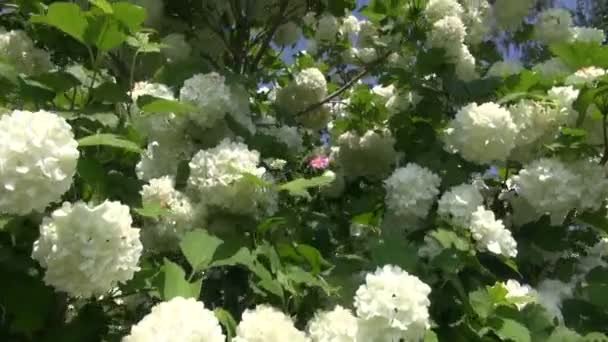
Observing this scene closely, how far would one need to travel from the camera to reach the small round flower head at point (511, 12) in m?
3.95

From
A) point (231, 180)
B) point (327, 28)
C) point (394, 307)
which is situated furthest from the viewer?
point (327, 28)

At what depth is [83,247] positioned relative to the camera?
167 cm

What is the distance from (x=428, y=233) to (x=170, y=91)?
91 cm

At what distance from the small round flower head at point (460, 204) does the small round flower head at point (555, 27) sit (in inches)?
62.6

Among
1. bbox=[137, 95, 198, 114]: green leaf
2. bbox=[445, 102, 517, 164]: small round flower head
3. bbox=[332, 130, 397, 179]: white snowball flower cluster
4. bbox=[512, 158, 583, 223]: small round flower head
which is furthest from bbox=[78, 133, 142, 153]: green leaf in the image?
bbox=[332, 130, 397, 179]: white snowball flower cluster

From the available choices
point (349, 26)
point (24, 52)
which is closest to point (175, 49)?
point (24, 52)

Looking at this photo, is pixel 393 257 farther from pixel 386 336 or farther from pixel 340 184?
pixel 340 184

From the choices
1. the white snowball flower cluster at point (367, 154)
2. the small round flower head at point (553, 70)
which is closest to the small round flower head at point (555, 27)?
the small round flower head at point (553, 70)

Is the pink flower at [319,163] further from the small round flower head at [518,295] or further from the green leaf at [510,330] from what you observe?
the green leaf at [510,330]

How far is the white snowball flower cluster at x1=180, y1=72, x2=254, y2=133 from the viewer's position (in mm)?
2365

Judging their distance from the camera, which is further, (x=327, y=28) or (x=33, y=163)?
(x=327, y=28)

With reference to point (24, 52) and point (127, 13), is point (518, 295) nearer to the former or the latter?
point (127, 13)

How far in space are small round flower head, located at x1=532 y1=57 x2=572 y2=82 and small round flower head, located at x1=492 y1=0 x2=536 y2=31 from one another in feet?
2.60

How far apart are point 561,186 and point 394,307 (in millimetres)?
1017
